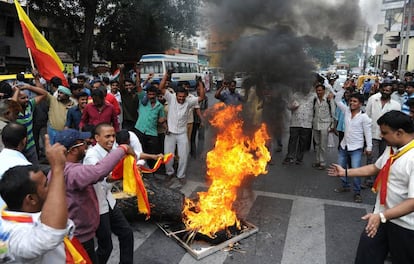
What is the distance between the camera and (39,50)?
633cm

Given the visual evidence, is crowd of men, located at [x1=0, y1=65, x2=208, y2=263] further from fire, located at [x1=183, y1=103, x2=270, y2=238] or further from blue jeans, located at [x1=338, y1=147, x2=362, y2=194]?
blue jeans, located at [x1=338, y1=147, x2=362, y2=194]

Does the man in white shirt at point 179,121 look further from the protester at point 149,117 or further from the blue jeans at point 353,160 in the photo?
the blue jeans at point 353,160

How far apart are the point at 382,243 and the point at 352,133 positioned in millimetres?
2986

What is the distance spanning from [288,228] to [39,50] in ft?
17.6

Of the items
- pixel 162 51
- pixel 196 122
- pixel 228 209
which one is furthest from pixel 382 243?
pixel 162 51

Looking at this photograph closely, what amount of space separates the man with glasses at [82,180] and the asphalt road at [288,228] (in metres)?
1.35

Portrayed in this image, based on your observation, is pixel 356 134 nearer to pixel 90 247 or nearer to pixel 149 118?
pixel 149 118

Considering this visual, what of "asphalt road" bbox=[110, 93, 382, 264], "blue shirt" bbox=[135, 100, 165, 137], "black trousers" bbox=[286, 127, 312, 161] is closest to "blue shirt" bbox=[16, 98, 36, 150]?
"asphalt road" bbox=[110, 93, 382, 264]

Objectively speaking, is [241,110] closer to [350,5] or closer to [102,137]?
[350,5]

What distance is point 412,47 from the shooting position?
99.8 ft

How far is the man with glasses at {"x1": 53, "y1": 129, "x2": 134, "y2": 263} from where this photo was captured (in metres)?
2.53

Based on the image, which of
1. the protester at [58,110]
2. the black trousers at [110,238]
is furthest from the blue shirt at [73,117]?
the black trousers at [110,238]

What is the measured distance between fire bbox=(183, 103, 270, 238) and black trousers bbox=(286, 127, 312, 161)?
63.6 inches

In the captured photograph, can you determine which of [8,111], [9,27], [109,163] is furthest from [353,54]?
[109,163]
